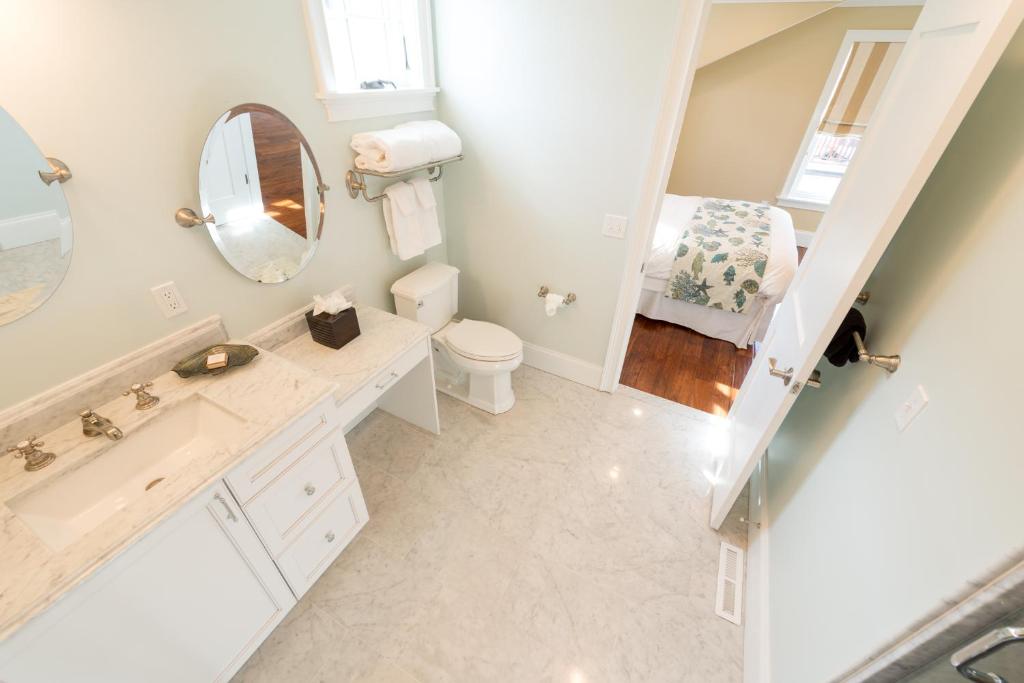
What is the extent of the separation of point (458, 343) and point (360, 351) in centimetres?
62

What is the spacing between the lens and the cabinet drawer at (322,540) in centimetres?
134

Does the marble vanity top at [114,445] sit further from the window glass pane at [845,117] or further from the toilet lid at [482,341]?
Result: the window glass pane at [845,117]

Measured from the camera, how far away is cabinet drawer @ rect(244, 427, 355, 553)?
1.17m

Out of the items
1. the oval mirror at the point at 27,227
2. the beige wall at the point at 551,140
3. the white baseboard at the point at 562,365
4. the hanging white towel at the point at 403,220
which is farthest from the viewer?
the white baseboard at the point at 562,365

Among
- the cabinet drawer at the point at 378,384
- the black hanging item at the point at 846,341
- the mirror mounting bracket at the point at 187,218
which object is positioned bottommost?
the cabinet drawer at the point at 378,384

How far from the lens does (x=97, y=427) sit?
1087 mm

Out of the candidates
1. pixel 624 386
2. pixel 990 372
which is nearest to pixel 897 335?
pixel 990 372

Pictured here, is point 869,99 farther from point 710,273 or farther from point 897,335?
point 897,335

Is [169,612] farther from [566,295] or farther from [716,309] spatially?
[716,309]

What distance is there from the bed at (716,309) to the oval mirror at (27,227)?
263 cm

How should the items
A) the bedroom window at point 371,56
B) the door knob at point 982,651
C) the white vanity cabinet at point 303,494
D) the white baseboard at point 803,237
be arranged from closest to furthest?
the door knob at point 982,651
the white vanity cabinet at point 303,494
the bedroom window at point 371,56
the white baseboard at point 803,237

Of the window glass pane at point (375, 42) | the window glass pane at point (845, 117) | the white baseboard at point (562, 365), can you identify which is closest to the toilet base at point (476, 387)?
the white baseboard at point (562, 365)

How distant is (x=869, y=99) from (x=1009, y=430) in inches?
194

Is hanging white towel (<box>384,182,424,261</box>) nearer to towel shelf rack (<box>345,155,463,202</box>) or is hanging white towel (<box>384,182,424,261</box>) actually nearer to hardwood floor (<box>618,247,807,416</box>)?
towel shelf rack (<box>345,155,463,202</box>)
